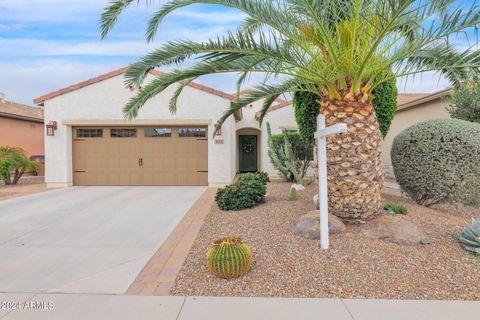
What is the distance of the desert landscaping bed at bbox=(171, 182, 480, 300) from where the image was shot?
3332mm

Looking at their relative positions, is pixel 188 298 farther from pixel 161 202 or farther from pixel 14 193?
pixel 14 193

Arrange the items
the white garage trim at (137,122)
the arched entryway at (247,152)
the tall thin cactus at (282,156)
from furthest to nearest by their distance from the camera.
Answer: the arched entryway at (247,152), the white garage trim at (137,122), the tall thin cactus at (282,156)

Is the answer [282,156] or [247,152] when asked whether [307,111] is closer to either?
[282,156]

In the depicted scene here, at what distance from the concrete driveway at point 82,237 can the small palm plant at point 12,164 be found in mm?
3739

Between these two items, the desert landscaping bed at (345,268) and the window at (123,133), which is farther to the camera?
the window at (123,133)

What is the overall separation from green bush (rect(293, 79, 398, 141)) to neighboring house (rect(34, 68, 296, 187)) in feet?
14.7

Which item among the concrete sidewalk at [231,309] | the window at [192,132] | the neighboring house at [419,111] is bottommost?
the concrete sidewalk at [231,309]

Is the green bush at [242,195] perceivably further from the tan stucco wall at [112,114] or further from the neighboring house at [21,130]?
the neighboring house at [21,130]

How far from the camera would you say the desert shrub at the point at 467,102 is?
887 centimetres

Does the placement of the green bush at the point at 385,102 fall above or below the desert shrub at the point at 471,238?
above

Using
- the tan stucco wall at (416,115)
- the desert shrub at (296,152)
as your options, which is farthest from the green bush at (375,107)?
the tan stucco wall at (416,115)

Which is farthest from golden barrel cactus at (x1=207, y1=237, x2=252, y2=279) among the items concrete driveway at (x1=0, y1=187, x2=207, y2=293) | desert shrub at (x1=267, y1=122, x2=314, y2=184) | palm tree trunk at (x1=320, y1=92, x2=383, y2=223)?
desert shrub at (x1=267, y1=122, x2=314, y2=184)

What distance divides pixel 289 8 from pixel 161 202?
630 cm

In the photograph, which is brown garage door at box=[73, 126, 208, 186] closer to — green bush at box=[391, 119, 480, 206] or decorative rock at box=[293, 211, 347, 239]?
decorative rock at box=[293, 211, 347, 239]
